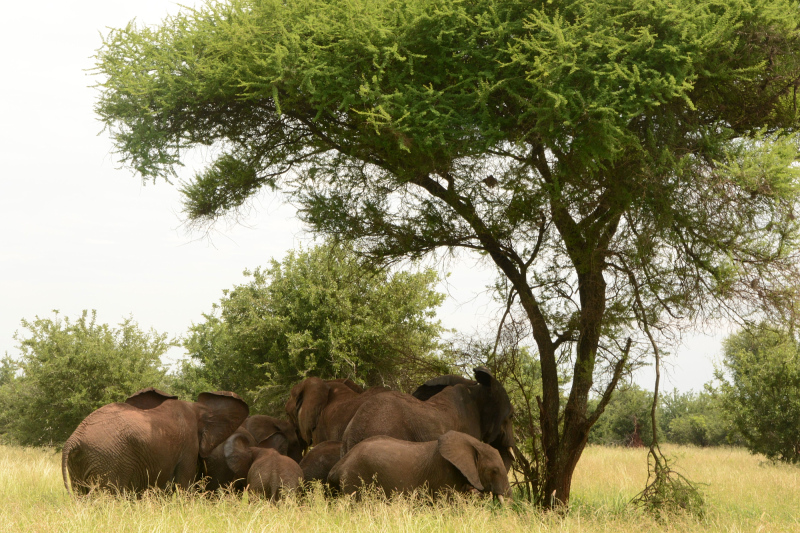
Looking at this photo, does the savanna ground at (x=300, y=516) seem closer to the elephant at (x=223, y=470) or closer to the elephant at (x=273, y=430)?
the elephant at (x=223, y=470)

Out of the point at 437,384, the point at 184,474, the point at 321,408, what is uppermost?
the point at 437,384

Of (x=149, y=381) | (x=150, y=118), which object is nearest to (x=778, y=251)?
(x=150, y=118)

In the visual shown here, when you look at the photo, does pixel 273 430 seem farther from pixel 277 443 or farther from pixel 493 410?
pixel 493 410

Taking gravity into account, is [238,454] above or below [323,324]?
below

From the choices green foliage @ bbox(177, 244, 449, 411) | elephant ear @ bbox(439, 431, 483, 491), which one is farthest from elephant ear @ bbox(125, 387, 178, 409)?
green foliage @ bbox(177, 244, 449, 411)

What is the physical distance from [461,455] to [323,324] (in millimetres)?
14904

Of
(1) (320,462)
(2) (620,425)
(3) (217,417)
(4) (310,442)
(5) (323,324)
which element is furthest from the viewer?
(2) (620,425)

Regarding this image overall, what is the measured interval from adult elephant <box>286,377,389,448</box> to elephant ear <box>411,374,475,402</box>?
642mm

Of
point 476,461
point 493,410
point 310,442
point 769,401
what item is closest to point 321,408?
point 310,442

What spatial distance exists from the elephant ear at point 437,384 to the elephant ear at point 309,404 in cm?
165

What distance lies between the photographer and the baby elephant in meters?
8.79

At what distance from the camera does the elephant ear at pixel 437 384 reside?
466 inches

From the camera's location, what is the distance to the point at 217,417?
37.2 feet

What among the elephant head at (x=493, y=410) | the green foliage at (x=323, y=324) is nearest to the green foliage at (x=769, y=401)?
the green foliage at (x=323, y=324)
